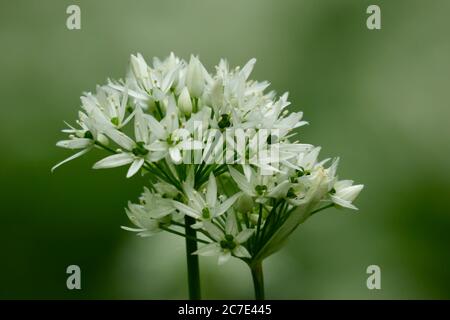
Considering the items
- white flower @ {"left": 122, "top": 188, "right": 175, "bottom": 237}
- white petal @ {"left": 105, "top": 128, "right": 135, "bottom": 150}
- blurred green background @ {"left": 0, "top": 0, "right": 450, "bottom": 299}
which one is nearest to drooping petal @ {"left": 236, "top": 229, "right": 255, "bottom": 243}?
white flower @ {"left": 122, "top": 188, "right": 175, "bottom": 237}

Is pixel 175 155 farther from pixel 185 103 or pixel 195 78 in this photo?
pixel 195 78

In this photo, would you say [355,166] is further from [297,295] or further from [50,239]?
[50,239]

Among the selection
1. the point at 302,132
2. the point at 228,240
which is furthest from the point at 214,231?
the point at 302,132

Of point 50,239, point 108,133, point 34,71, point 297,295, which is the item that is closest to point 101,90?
point 108,133

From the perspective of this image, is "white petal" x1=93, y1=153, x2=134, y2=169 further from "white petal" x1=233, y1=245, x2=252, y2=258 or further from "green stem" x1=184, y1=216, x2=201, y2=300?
"white petal" x1=233, y1=245, x2=252, y2=258

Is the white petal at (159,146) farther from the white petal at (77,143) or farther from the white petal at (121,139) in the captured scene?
the white petal at (77,143)

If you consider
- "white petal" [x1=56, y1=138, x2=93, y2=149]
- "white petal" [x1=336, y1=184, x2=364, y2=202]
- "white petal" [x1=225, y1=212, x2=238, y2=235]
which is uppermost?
"white petal" [x1=56, y1=138, x2=93, y2=149]

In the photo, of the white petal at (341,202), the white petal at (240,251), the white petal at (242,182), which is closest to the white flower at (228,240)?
the white petal at (240,251)
